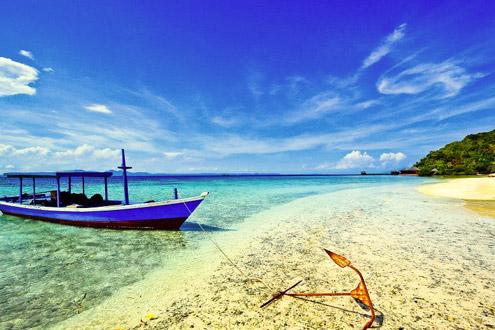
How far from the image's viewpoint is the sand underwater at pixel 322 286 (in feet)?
15.9

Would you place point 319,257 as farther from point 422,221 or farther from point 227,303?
point 422,221

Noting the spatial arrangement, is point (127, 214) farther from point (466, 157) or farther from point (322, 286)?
point (466, 157)

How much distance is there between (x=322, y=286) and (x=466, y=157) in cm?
11330

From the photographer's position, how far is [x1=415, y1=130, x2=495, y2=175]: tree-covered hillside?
3059 inches

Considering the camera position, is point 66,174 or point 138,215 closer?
point 138,215

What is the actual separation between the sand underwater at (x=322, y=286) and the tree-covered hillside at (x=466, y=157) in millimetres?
89840

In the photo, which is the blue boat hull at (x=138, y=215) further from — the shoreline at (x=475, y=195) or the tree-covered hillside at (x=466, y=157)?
the tree-covered hillside at (x=466, y=157)

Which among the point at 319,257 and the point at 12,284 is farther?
the point at 319,257

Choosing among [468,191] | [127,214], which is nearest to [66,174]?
[127,214]

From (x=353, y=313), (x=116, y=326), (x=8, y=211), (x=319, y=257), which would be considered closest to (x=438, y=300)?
(x=353, y=313)

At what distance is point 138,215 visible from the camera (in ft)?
42.7

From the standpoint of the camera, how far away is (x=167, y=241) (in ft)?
37.9

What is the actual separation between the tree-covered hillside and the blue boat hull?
9425cm

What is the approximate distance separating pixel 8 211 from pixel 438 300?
87.5 ft
